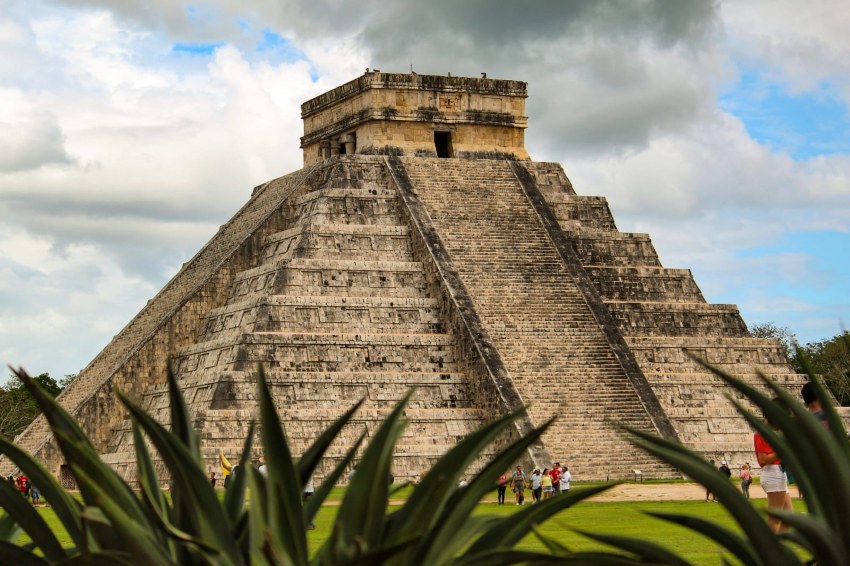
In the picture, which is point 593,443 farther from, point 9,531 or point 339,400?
point 9,531

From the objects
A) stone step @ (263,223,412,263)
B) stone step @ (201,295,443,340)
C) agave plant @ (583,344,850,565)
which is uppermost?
stone step @ (263,223,412,263)

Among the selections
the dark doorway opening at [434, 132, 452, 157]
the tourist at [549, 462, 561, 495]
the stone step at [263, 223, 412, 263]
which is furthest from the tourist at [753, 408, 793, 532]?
the dark doorway opening at [434, 132, 452, 157]

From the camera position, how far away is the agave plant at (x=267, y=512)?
4594 millimetres

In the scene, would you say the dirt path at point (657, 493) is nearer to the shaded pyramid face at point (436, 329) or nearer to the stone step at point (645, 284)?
the shaded pyramid face at point (436, 329)

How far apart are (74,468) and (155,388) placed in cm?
2346

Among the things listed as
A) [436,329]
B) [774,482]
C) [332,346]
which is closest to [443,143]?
[436,329]

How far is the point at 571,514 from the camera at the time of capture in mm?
18188

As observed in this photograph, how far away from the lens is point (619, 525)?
15.8 m

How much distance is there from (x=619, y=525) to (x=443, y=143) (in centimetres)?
1716

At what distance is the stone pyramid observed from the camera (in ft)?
82.4

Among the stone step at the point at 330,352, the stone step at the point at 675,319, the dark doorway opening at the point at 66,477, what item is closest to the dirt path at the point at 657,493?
the stone step at the point at 330,352

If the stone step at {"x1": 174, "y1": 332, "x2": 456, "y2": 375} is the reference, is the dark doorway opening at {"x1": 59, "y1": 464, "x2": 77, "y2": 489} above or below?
below

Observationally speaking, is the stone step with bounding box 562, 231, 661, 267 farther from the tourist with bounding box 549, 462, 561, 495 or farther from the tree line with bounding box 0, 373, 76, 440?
the tree line with bounding box 0, 373, 76, 440

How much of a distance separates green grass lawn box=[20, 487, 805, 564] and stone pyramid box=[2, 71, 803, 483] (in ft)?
8.55
